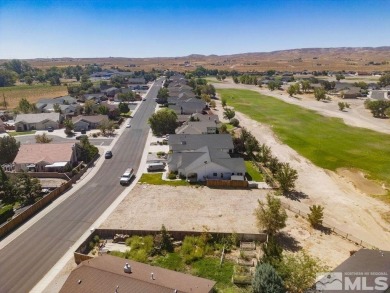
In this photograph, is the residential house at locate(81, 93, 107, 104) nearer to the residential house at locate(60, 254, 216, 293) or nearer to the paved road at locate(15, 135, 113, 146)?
the paved road at locate(15, 135, 113, 146)

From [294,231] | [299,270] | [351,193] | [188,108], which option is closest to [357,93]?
[188,108]

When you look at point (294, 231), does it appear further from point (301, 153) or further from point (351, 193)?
point (301, 153)

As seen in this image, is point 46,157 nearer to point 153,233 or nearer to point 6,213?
point 6,213

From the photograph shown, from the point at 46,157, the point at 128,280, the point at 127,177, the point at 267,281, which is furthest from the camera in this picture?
the point at 46,157

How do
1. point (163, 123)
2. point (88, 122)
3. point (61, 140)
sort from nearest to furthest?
1. point (61, 140)
2. point (163, 123)
3. point (88, 122)

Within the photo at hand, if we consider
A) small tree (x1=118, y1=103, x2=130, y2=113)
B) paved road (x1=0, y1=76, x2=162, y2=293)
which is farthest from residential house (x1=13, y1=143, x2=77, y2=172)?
small tree (x1=118, y1=103, x2=130, y2=113)

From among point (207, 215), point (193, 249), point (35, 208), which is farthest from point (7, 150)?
point (193, 249)

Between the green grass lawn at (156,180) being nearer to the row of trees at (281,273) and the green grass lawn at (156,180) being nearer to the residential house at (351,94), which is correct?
the row of trees at (281,273)

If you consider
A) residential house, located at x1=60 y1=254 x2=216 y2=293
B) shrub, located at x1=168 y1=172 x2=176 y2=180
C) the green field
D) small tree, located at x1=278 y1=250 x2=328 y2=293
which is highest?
residential house, located at x1=60 y1=254 x2=216 y2=293
